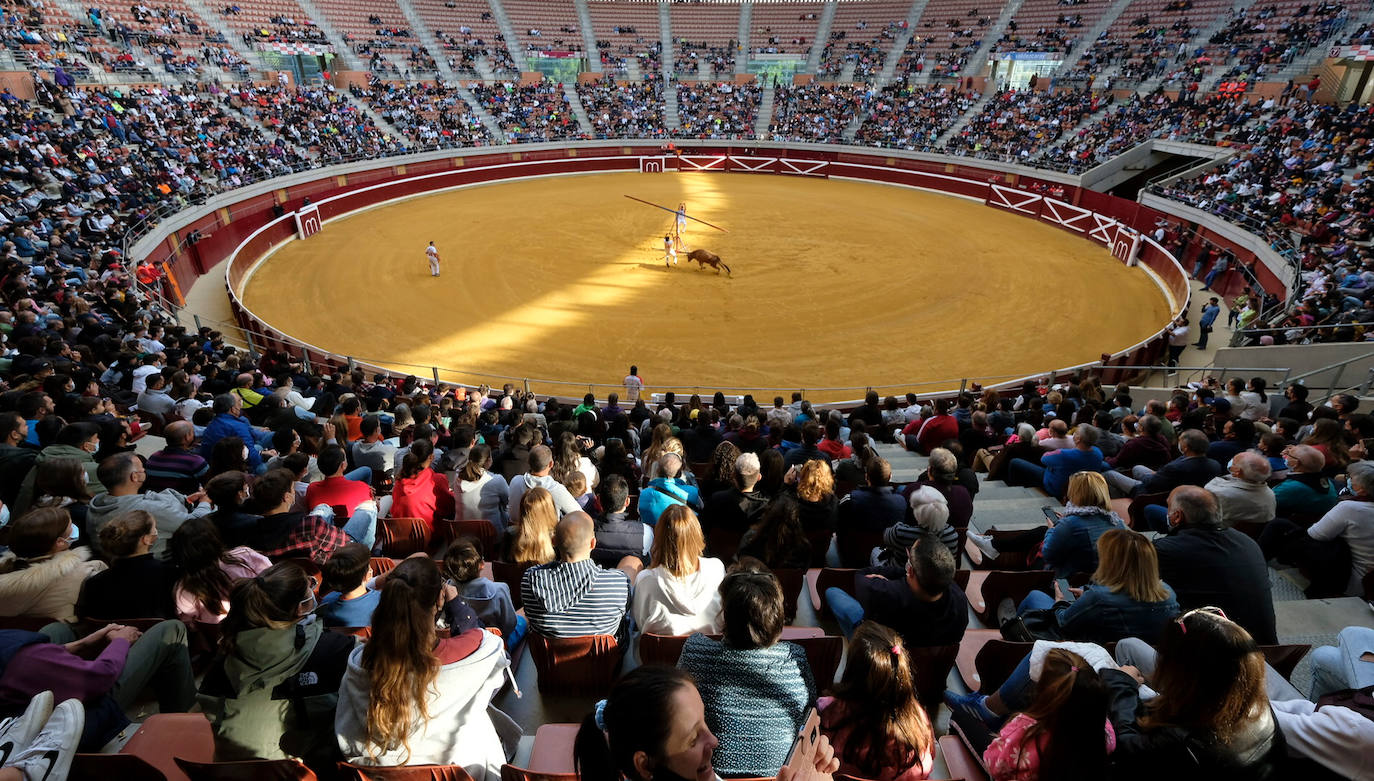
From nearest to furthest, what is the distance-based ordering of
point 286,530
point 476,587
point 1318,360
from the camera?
point 476,587, point 286,530, point 1318,360

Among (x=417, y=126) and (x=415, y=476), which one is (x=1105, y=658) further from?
(x=417, y=126)

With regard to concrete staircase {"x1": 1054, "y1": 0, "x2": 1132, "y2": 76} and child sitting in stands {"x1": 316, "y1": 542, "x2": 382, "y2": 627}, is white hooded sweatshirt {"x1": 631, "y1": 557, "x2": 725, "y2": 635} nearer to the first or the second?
child sitting in stands {"x1": 316, "y1": 542, "x2": 382, "y2": 627}

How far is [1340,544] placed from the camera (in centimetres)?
486

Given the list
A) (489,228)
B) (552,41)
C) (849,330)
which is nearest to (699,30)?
(552,41)

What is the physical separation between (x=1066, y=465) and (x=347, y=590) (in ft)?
21.9

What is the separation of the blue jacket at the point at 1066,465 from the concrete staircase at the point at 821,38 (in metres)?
45.2

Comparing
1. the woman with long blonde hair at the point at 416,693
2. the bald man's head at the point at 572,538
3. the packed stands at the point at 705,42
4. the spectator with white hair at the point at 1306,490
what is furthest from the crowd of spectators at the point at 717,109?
the woman with long blonde hair at the point at 416,693

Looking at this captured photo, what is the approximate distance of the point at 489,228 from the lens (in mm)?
25891

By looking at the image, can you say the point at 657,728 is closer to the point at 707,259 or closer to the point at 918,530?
the point at 918,530

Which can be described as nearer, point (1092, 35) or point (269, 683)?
point (269, 683)

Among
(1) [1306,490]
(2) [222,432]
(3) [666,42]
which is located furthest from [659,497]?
(3) [666,42]

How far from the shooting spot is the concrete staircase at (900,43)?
43406 mm

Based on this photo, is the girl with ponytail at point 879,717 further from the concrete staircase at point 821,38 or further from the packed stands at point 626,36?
the concrete staircase at point 821,38

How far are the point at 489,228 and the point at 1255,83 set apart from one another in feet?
107
